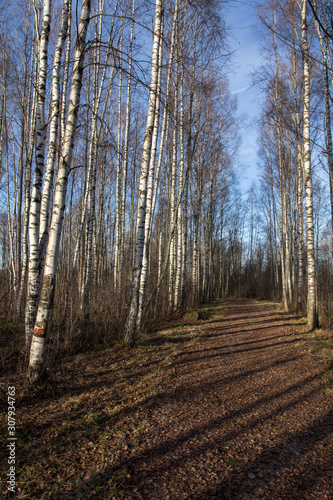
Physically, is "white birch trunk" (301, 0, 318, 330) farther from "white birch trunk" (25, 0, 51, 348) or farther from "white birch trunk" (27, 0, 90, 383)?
"white birch trunk" (25, 0, 51, 348)

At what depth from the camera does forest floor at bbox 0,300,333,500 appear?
7.02 feet

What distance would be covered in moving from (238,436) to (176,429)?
0.62m

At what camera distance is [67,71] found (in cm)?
746

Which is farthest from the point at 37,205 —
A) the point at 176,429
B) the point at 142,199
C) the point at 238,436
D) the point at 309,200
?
the point at 309,200

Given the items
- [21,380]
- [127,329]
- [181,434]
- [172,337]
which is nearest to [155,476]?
[181,434]

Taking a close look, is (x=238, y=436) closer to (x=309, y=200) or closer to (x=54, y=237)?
(x=54, y=237)

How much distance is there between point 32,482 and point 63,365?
2.56 meters

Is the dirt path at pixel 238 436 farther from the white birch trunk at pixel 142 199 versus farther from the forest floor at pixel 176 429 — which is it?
the white birch trunk at pixel 142 199

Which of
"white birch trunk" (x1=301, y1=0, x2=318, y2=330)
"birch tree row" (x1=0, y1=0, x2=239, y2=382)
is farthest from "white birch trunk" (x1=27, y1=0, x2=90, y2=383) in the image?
"white birch trunk" (x1=301, y1=0, x2=318, y2=330)

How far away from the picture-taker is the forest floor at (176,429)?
7.02ft

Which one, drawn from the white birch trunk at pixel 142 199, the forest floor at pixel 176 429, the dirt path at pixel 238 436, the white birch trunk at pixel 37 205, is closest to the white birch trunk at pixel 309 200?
the forest floor at pixel 176 429

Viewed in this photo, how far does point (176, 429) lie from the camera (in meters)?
2.91

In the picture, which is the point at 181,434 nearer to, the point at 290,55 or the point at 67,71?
the point at 67,71

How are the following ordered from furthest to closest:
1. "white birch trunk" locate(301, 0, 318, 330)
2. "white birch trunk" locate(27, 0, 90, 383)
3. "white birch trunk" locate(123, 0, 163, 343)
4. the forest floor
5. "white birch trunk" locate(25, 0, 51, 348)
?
1. "white birch trunk" locate(301, 0, 318, 330)
2. "white birch trunk" locate(123, 0, 163, 343)
3. "white birch trunk" locate(25, 0, 51, 348)
4. "white birch trunk" locate(27, 0, 90, 383)
5. the forest floor
